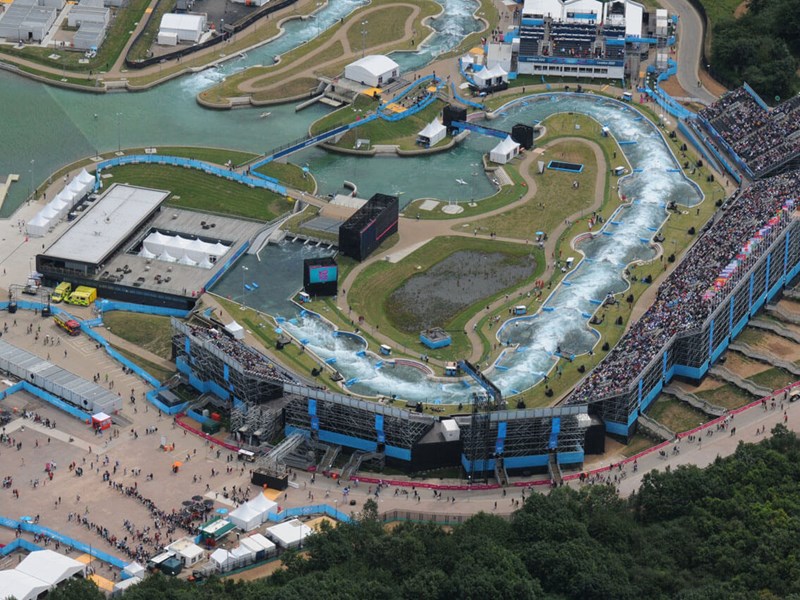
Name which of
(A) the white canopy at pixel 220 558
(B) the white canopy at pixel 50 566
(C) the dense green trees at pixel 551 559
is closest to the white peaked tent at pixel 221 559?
(A) the white canopy at pixel 220 558

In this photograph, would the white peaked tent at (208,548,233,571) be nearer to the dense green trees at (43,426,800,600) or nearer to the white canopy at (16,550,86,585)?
the dense green trees at (43,426,800,600)

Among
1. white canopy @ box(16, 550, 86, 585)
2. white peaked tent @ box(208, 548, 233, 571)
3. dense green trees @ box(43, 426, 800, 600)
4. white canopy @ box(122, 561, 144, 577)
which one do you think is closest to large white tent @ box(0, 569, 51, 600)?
white canopy @ box(16, 550, 86, 585)

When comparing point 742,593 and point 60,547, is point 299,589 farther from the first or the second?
point 742,593

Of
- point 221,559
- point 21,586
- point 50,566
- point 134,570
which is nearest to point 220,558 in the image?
point 221,559

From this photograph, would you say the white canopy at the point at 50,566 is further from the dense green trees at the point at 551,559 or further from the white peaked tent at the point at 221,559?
the white peaked tent at the point at 221,559

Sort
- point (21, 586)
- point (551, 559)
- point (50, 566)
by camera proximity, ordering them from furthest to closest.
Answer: point (50, 566), point (551, 559), point (21, 586)

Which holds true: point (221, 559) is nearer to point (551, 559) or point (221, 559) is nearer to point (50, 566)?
point (50, 566)

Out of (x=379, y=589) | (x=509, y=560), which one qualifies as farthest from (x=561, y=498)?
(x=379, y=589)
